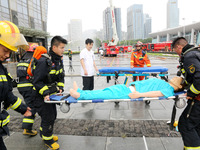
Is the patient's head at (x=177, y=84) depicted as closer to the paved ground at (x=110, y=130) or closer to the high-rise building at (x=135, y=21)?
the paved ground at (x=110, y=130)

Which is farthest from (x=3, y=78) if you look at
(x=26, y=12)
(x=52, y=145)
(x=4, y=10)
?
(x=26, y=12)

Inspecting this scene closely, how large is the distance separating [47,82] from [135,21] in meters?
125

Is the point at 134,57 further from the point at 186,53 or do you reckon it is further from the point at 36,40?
the point at 36,40

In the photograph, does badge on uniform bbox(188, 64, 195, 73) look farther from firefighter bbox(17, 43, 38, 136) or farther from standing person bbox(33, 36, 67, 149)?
firefighter bbox(17, 43, 38, 136)

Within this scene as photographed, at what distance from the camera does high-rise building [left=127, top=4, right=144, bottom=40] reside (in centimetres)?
11694

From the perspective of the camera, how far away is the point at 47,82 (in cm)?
267

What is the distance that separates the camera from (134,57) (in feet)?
18.6

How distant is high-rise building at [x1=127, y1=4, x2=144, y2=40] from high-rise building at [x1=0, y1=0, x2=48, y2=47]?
88.8 metres

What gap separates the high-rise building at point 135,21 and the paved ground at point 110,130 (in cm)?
11694

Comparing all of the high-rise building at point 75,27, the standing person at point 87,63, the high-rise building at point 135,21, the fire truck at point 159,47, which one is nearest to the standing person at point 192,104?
the standing person at point 87,63

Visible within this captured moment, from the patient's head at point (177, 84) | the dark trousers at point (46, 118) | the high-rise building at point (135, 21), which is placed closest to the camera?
the dark trousers at point (46, 118)

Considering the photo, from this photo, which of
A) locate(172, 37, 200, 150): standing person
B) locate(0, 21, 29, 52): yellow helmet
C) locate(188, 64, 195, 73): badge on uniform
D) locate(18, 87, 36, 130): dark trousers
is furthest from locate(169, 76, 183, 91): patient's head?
locate(18, 87, 36, 130): dark trousers

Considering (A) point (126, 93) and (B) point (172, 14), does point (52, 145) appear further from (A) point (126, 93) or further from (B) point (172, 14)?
(B) point (172, 14)

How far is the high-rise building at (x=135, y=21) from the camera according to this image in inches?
4604
